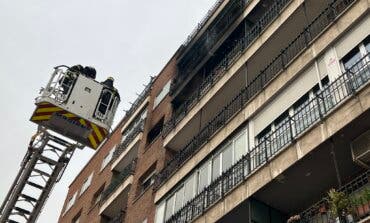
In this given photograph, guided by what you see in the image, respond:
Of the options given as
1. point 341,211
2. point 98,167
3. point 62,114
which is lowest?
point 341,211

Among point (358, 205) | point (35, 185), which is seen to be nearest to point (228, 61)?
point (35, 185)

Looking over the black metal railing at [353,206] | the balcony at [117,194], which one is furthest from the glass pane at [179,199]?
the black metal railing at [353,206]

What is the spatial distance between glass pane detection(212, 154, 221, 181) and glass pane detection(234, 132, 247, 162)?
40.9 inches

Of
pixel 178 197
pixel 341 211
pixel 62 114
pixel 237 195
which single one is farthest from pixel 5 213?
pixel 341 211

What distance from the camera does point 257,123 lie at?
57.0ft

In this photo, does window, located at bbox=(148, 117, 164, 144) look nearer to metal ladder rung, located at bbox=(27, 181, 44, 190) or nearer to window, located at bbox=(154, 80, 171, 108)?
window, located at bbox=(154, 80, 171, 108)

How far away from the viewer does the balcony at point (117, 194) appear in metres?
27.9

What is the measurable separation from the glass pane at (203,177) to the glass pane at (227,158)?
40.9 inches

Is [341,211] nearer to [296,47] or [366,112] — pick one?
[366,112]

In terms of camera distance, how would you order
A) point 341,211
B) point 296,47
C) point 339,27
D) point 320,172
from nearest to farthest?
point 341,211, point 320,172, point 339,27, point 296,47

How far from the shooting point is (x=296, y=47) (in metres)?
18.3

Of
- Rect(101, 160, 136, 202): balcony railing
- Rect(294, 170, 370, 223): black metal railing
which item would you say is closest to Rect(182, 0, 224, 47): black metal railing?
Rect(101, 160, 136, 202): balcony railing

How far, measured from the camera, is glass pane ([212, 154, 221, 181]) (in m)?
18.3

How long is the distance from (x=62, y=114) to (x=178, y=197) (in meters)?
6.27
